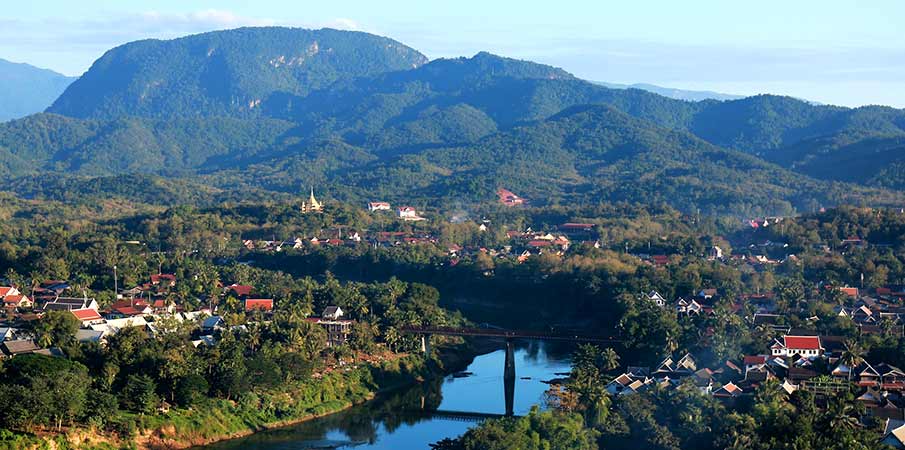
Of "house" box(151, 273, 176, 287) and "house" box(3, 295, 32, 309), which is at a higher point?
"house" box(3, 295, 32, 309)

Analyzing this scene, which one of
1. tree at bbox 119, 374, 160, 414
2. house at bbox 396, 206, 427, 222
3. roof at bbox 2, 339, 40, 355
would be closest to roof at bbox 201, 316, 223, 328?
roof at bbox 2, 339, 40, 355

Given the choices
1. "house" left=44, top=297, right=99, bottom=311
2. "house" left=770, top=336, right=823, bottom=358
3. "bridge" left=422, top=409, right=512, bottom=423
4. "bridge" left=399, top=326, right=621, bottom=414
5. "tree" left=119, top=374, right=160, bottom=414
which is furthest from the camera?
"house" left=44, top=297, right=99, bottom=311

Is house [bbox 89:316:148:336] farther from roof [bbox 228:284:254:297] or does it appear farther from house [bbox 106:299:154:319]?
roof [bbox 228:284:254:297]

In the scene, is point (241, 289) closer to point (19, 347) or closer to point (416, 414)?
point (19, 347)

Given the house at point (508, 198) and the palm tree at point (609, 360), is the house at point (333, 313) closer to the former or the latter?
the palm tree at point (609, 360)

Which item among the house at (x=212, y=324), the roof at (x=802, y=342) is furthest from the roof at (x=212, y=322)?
the roof at (x=802, y=342)
